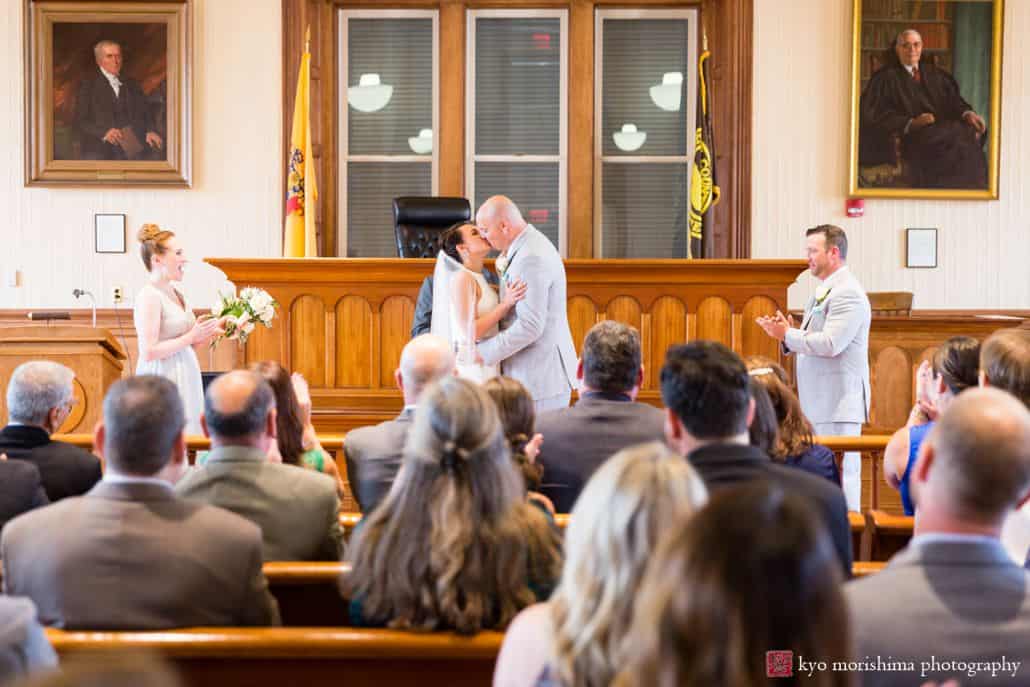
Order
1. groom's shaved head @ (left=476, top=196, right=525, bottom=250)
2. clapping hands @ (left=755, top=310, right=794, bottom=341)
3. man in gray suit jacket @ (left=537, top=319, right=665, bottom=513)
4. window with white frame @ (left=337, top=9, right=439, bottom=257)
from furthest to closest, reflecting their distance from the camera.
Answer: window with white frame @ (left=337, top=9, right=439, bottom=257) < clapping hands @ (left=755, top=310, right=794, bottom=341) < groom's shaved head @ (left=476, top=196, right=525, bottom=250) < man in gray suit jacket @ (left=537, top=319, right=665, bottom=513)

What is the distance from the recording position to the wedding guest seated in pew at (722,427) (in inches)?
114

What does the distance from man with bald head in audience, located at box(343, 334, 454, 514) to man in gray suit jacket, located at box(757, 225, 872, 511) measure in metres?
3.67

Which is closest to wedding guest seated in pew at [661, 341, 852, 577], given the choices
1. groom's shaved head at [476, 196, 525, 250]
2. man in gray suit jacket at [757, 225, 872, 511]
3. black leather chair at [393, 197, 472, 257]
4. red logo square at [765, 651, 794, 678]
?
red logo square at [765, 651, 794, 678]

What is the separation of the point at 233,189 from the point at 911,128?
19.3 feet

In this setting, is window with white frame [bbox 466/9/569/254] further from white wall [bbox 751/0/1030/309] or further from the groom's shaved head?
the groom's shaved head

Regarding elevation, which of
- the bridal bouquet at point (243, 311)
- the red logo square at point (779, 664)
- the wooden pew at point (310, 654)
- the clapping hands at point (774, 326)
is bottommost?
the wooden pew at point (310, 654)

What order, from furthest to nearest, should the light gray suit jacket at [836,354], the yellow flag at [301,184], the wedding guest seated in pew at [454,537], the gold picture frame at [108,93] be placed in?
the gold picture frame at [108,93] < the yellow flag at [301,184] < the light gray suit jacket at [836,354] < the wedding guest seated in pew at [454,537]

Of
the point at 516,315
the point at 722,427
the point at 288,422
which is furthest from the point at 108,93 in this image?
the point at 722,427

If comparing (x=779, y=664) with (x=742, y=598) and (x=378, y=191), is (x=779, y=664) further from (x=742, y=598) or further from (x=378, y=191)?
(x=378, y=191)

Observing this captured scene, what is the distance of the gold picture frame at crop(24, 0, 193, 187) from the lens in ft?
34.6

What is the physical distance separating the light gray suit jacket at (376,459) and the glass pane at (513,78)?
751 cm

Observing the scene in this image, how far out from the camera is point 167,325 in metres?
7.22

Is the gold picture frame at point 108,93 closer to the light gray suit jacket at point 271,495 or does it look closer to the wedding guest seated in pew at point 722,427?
the light gray suit jacket at point 271,495

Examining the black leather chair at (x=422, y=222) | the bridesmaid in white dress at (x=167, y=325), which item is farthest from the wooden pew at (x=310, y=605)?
the black leather chair at (x=422, y=222)
